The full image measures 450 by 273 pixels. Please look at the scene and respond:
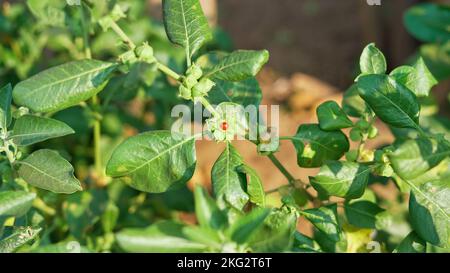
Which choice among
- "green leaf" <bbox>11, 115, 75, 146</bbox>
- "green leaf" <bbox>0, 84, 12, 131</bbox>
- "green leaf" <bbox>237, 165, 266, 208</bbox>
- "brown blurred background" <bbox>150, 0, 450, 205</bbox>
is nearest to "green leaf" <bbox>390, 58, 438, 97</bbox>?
"green leaf" <bbox>237, 165, 266, 208</bbox>

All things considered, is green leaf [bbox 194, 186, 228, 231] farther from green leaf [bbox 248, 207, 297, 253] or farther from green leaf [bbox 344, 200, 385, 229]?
green leaf [bbox 344, 200, 385, 229]

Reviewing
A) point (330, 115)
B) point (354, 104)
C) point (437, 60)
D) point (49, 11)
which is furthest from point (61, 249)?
point (437, 60)

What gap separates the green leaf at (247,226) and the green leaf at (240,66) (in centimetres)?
35

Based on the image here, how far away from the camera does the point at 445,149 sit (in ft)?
3.21

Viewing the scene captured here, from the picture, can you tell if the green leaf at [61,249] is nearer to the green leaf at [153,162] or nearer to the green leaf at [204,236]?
the green leaf at [153,162]

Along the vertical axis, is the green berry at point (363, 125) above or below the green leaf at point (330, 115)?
below

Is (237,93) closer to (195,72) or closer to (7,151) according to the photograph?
(195,72)

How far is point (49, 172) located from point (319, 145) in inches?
20.4

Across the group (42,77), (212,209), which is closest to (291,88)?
(42,77)

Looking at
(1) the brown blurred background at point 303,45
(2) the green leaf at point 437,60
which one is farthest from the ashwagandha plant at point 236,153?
(1) the brown blurred background at point 303,45

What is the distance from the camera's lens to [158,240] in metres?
0.84

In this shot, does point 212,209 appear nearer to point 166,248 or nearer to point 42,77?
point 166,248

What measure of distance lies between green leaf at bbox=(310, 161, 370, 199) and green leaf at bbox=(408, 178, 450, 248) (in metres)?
0.10

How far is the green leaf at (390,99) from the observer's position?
1.07 meters
